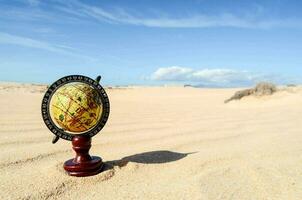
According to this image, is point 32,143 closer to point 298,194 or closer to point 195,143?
point 195,143

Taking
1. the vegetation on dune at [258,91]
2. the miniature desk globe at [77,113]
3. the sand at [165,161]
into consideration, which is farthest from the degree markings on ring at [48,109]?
the vegetation on dune at [258,91]

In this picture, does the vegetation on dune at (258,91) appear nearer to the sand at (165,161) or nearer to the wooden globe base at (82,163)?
the sand at (165,161)

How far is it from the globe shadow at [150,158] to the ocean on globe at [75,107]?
1.74 ft

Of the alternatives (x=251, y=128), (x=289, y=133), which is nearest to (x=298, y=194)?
(x=289, y=133)

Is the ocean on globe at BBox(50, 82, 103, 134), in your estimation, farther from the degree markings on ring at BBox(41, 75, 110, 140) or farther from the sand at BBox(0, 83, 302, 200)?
the sand at BBox(0, 83, 302, 200)

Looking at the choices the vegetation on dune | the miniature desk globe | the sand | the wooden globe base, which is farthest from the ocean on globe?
the vegetation on dune

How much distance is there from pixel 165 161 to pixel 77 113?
110 cm

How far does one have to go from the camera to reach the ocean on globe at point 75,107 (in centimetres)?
273

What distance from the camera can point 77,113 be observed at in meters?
2.73

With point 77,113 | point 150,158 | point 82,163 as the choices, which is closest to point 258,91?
point 150,158

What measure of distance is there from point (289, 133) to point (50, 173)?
354 centimetres

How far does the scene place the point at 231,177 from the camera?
9.52 feet

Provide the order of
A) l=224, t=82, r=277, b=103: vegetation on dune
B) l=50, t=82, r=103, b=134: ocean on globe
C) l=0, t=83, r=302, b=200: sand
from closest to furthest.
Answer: l=0, t=83, r=302, b=200: sand < l=50, t=82, r=103, b=134: ocean on globe < l=224, t=82, r=277, b=103: vegetation on dune

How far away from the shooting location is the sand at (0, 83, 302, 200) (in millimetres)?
2602
